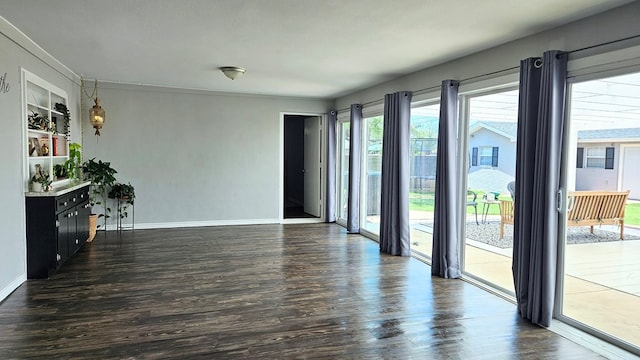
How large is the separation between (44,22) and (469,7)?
350 centimetres

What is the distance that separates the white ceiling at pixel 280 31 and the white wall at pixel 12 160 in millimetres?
183

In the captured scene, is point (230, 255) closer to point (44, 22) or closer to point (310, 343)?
point (310, 343)

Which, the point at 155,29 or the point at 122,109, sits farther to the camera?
the point at 122,109

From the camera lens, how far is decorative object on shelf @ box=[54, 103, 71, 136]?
18.3 ft

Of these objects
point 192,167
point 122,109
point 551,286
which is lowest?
point 551,286

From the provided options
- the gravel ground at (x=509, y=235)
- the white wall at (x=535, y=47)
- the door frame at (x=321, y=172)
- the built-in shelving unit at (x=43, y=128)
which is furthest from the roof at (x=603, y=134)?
the built-in shelving unit at (x=43, y=128)

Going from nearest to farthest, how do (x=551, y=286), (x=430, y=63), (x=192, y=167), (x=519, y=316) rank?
(x=551, y=286)
(x=519, y=316)
(x=430, y=63)
(x=192, y=167)

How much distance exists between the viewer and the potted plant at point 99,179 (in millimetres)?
6520

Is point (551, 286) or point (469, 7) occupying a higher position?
point (469, 7)

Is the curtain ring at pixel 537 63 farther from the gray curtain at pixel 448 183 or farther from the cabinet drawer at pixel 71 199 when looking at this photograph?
the cabinet drawer at pixel 71 199

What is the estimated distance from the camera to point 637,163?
3.04 metres

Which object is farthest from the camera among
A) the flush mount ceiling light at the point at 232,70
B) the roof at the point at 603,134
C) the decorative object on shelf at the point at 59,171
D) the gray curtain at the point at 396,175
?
the gray curtain at the point at 396,175

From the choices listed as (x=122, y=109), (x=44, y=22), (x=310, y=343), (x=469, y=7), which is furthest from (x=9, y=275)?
(x=469, y=7)

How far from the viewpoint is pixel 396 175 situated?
5762 mm
